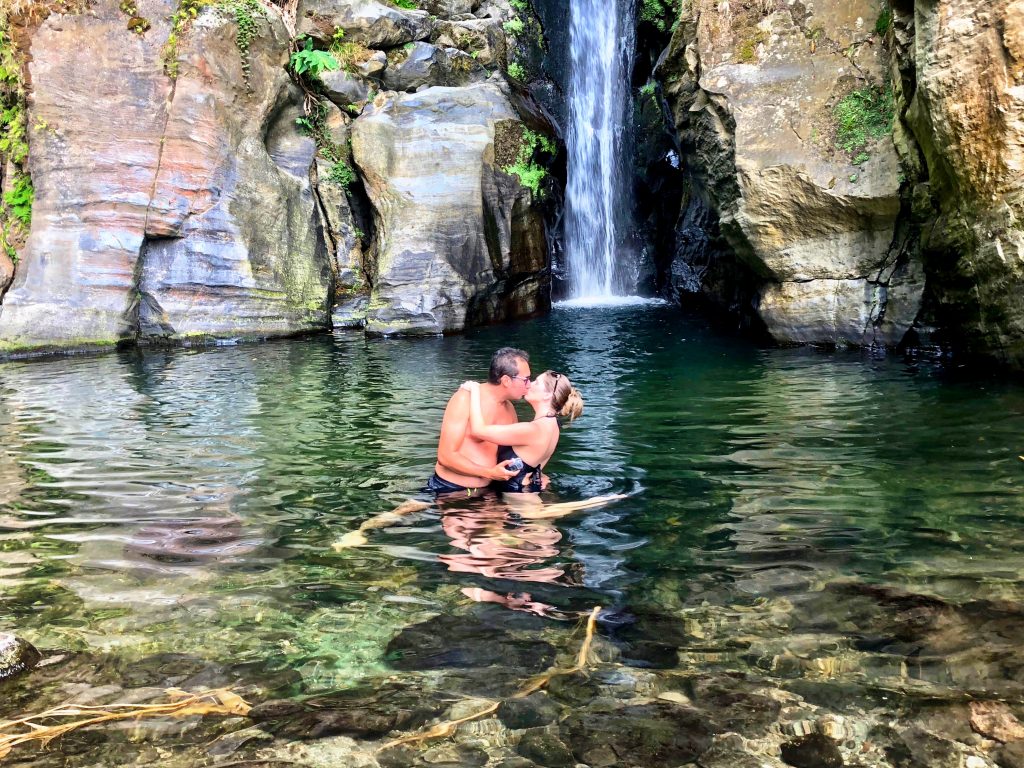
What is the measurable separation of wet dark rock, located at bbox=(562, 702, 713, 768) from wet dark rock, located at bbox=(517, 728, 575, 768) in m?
0.04

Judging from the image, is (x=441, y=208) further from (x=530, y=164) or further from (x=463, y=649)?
(x=463, y=649)

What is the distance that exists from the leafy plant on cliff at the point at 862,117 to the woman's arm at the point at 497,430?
832 cm

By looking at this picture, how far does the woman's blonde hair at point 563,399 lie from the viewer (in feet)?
16.4

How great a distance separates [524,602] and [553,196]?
17.0 m

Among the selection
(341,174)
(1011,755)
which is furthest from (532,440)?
Result: (341,174)

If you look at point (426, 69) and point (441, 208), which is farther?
point (426, 69)

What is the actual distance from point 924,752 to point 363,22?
754 inches

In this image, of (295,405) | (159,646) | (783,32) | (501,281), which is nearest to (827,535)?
(159,646)

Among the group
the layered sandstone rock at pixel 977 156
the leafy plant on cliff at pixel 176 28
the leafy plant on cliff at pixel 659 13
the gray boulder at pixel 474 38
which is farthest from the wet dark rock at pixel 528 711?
the gray boulder at pixel 474 38

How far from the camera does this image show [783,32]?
11.8m

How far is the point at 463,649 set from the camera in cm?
310

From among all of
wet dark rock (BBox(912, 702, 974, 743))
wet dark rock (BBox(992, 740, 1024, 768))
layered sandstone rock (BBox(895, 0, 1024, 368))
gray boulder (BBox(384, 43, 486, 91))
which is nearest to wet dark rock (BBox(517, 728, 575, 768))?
wet dark rock (BBox(912, 702, 974, 743))

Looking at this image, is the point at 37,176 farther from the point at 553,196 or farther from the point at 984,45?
the point at 984,45

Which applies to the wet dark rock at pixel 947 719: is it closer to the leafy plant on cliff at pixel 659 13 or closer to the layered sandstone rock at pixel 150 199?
the layered sandstone rock at pixel 150 199
